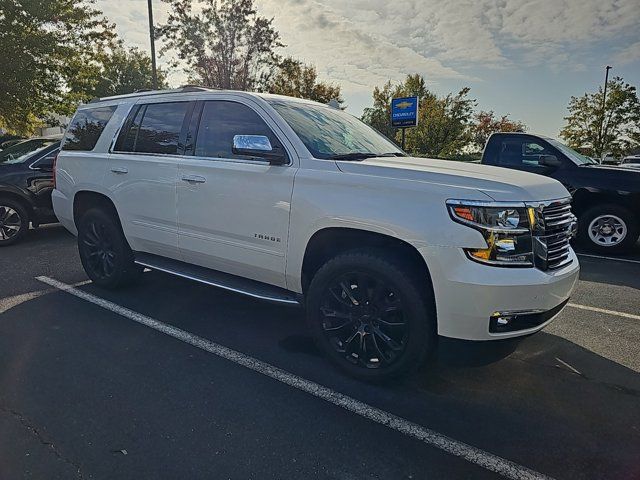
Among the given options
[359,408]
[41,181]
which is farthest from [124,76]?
[359,408]

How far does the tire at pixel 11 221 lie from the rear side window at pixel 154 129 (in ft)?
12.3

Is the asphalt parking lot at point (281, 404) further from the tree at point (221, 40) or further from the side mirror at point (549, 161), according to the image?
the tree at point (221, 40)

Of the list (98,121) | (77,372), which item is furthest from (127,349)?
(98,121)

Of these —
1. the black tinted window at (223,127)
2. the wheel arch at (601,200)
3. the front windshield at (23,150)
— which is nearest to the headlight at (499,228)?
the black tinted window at (223,127)

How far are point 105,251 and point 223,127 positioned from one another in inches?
82.2

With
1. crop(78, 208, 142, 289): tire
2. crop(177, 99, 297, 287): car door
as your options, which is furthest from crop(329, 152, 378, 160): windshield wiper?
crop(78, 208, 142, 289): tire

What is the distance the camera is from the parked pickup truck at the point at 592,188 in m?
6.73

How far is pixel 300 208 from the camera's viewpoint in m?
3.09

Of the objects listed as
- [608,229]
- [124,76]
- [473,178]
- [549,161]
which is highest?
[124,76]

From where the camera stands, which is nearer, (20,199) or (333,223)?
(333,223)

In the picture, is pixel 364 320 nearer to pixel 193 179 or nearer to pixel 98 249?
pixel 193 179

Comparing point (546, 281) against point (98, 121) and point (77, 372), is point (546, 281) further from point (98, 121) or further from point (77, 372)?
point (98, 121)

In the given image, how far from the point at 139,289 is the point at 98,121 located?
1883 mm

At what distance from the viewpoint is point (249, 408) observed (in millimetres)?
2723
